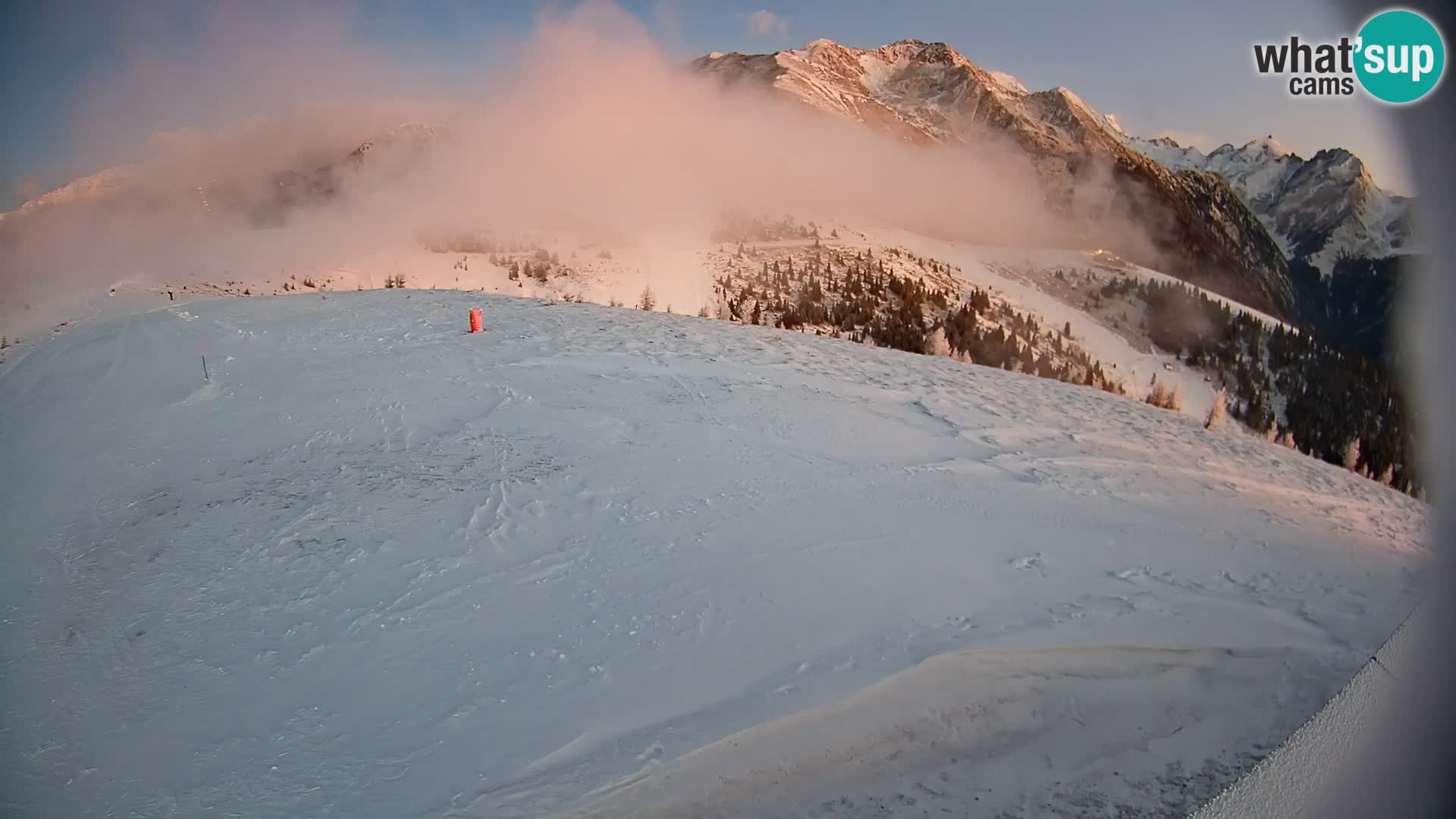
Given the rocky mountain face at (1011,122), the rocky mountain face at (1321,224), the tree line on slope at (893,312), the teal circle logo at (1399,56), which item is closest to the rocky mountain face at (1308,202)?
the rocky mountain face at (1321,224)

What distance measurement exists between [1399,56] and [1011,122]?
8819 cm

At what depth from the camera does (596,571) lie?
400 cm

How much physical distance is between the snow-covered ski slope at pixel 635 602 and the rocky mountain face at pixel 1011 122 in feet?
216

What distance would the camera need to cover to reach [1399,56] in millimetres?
1183

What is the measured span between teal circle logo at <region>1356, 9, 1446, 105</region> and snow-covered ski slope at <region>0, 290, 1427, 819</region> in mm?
2230

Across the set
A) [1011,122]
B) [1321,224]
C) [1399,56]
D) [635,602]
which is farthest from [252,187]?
[1321,224]

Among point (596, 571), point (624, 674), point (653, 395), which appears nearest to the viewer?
point (624, 674)

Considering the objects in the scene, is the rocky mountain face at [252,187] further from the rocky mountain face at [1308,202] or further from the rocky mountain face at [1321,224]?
the rocky mountain face at [1308,202]

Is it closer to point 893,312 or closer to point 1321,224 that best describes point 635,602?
point 893,312

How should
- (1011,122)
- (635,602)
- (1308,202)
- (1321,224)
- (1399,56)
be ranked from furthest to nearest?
(1308,202) < (1321,224) < (1011,122) < (635,602) < (1399,56)

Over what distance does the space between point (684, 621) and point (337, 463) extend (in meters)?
3.18

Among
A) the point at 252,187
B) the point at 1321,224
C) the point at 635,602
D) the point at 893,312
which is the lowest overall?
the point at 635,602

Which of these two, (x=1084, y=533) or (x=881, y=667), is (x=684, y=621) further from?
(x=1084, y=533)

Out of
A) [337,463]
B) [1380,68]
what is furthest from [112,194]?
[1380,68]
